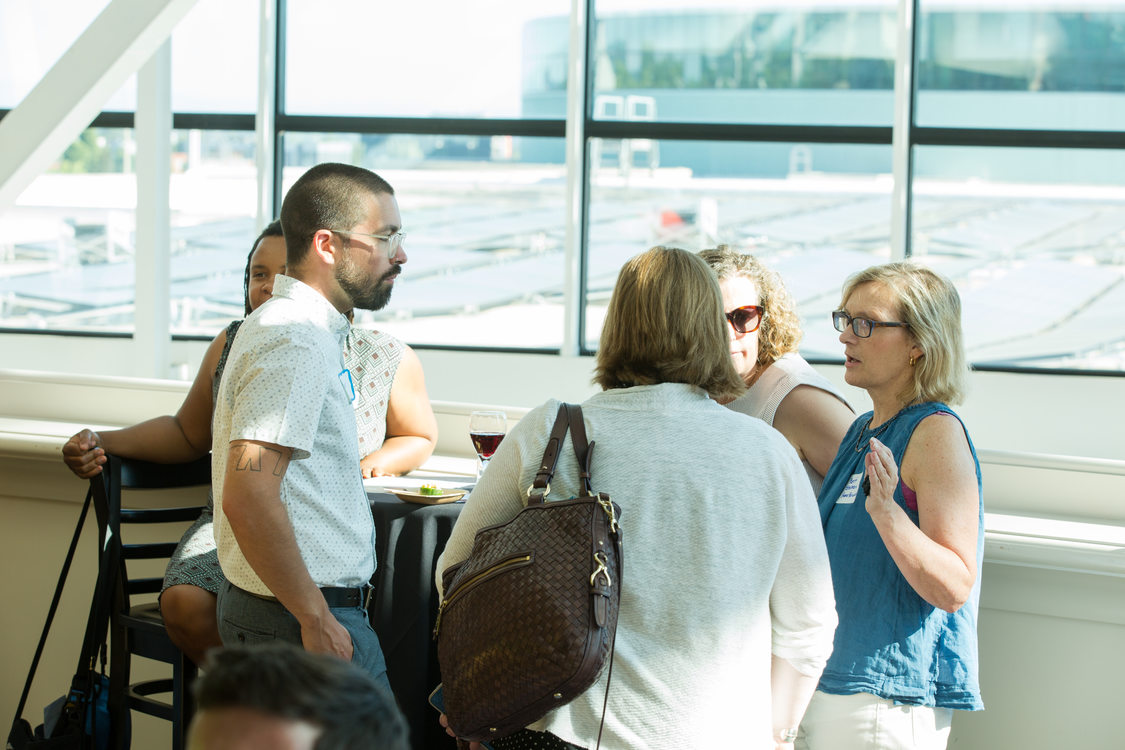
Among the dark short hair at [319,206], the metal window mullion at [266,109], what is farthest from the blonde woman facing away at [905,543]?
the metal window mullion at [266,109]

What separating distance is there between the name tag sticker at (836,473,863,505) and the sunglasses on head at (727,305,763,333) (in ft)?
1.61

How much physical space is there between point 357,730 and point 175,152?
5.86 metres

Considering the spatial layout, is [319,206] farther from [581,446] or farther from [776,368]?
[776,368]

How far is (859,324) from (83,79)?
286cm

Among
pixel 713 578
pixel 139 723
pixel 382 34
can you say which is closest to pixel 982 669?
pixel 713 578

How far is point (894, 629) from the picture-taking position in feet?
5.87

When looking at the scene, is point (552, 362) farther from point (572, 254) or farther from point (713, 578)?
point (713, 578)

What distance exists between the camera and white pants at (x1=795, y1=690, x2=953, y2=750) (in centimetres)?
177

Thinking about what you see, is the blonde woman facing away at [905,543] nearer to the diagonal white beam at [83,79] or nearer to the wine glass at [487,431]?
the wine glass at [487,431]

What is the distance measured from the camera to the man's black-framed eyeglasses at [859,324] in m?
1.93

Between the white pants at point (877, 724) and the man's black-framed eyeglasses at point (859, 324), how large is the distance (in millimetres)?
665

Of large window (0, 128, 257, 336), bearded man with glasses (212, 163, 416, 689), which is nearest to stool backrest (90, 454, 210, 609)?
bearded man with glasses (212, 163, 416, 689)

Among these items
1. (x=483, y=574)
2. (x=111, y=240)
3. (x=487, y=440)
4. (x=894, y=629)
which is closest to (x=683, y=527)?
(x=483, y=574)

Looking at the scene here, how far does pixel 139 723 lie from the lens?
3.20 metres
